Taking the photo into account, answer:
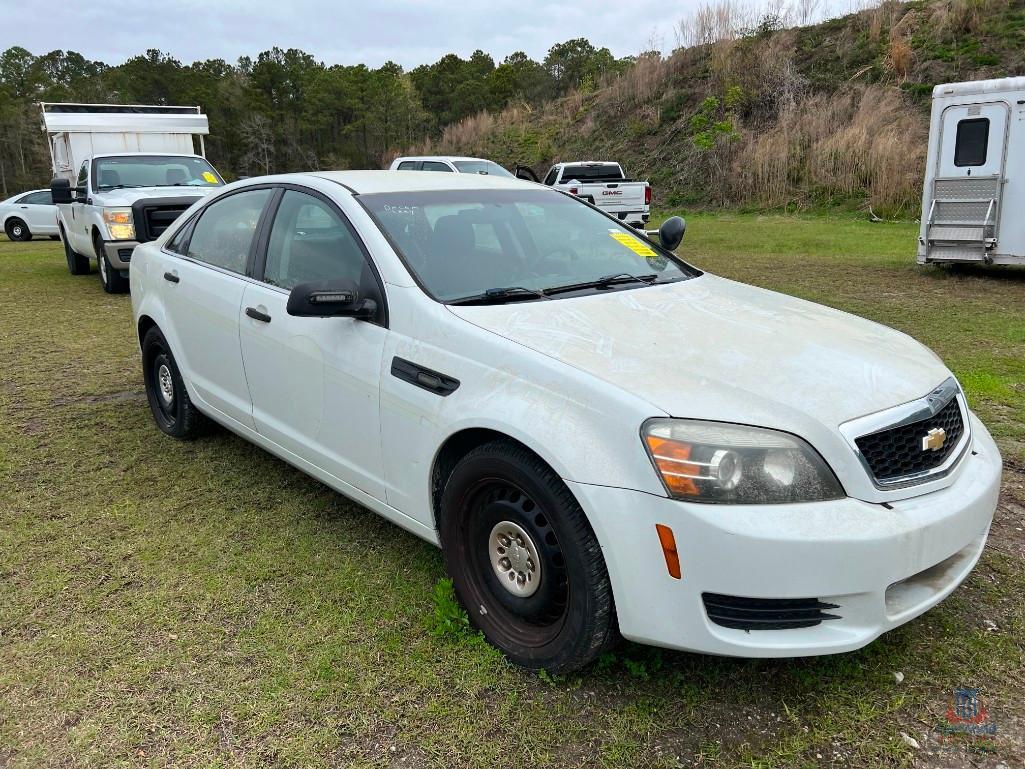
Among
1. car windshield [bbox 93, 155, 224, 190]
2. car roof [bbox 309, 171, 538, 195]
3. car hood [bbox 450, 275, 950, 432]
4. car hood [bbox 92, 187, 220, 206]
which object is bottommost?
car hood [bbox 450, 275, 950, 432]

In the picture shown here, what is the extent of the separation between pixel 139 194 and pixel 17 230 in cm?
1455

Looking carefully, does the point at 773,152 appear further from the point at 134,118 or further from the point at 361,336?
the point at 361,336

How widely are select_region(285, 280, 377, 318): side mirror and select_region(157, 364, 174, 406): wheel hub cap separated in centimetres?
227

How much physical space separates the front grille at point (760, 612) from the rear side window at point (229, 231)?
2792mm

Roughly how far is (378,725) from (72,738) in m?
0.90

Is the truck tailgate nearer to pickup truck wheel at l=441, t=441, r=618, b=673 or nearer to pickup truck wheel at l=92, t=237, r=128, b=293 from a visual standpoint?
pickup truck wheel at l=92, t=237, r=128, b=293

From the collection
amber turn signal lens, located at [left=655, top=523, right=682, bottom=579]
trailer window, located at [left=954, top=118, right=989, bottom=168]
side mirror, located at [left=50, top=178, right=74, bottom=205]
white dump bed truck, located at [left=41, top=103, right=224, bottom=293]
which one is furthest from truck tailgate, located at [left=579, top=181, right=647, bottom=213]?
amber turn signal lens, located at [left=655, top=523, right=682, bottom=579]

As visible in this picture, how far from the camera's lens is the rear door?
154 inches

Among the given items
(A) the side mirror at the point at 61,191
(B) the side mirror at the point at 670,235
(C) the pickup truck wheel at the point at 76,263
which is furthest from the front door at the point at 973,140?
(C) the pickup truck wheel at the point at 76,263

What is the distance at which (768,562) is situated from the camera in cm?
210

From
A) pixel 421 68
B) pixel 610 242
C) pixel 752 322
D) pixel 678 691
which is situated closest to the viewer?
pixel 678 691

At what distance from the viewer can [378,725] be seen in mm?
2412

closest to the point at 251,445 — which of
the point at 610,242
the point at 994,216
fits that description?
the point at 610,242

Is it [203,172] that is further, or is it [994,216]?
[203,172]
